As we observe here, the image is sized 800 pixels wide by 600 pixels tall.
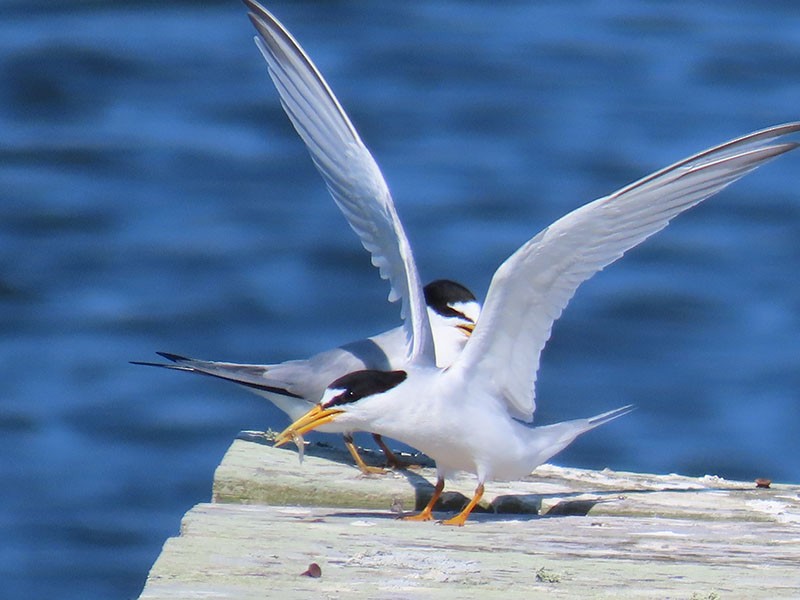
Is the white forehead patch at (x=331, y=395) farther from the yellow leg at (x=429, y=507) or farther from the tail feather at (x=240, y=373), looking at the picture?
the tail feather at (x=240, y=373)

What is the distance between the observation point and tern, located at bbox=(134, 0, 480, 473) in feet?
17.3

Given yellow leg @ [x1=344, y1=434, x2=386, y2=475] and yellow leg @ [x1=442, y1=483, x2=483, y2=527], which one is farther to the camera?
yellow leg @ [x1=344, y1=434, x2=386, y2=475]

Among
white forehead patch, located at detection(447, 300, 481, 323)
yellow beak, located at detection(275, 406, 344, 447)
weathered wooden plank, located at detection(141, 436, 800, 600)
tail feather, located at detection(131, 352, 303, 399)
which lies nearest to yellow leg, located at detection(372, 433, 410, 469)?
weathered wooden plank, located at detection(141, 436, 800, 600)

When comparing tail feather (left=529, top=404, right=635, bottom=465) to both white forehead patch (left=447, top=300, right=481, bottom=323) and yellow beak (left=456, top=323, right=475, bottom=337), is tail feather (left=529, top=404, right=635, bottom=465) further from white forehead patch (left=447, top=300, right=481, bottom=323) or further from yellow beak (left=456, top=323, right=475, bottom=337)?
white forehead patch (left=447, top=300, right=481, bottom=323)

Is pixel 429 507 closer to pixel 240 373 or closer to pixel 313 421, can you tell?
pixel 313 421

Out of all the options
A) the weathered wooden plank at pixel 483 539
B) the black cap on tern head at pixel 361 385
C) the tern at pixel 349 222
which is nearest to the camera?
the weathered wooden plank at pixel 483 539

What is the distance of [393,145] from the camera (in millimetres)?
11414

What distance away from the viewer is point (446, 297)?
21.5 feet

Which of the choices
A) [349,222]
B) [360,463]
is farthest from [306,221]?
[360,463]

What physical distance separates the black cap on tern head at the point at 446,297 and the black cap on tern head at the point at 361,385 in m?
1.75

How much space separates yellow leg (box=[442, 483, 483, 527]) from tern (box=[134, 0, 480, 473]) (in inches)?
12.9

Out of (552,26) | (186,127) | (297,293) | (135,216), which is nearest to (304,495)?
(297,293)

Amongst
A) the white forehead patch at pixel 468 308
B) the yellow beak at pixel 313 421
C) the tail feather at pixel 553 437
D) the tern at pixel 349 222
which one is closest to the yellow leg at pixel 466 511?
the tail feather at pixel 553 437

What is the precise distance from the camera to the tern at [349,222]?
5.28 metres
